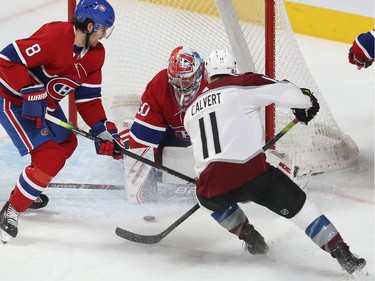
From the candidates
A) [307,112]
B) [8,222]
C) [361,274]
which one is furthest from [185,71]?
[361,274]

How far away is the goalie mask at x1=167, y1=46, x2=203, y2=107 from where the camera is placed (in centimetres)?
345

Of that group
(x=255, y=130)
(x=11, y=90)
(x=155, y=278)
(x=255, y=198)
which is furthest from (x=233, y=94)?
(x=11, y=90)

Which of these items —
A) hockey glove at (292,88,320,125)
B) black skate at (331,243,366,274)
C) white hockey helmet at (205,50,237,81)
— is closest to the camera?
black skate at (331,243,366,274)

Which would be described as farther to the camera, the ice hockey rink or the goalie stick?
the goalie stick

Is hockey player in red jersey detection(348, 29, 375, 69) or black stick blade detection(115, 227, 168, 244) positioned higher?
hockey player in red jersey detection(348, 29, 375, 69)

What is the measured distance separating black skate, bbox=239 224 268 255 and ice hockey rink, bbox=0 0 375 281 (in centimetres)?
5

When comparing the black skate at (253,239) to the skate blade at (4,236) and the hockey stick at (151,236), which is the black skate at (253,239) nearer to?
the hockey stick at (151,236)

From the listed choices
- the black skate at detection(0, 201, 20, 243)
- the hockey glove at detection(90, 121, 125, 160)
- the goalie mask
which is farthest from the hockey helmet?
the black skate at detection(0, 201, 20, 243)

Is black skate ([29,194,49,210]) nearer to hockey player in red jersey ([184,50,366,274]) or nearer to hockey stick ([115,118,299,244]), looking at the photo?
hockey stick ([115,118,299,244])

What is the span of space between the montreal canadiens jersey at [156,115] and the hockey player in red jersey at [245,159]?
64cm

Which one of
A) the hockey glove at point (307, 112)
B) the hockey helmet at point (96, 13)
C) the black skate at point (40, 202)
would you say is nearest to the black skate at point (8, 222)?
the black skate at point (40, 202)

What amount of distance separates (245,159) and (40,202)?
1088 mm

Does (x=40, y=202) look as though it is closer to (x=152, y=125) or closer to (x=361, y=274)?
(x=152, y=125)

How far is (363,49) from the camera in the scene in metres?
3.61
